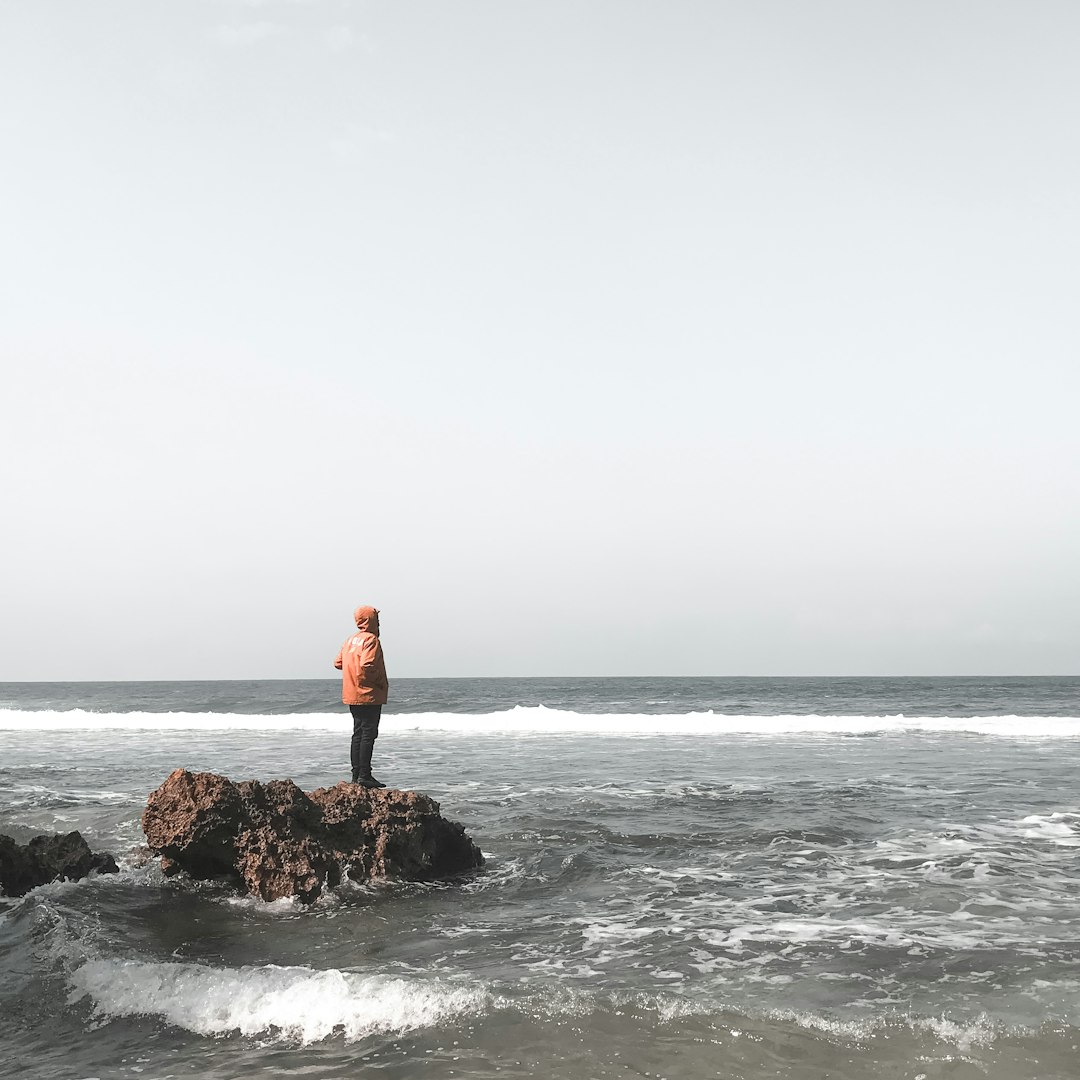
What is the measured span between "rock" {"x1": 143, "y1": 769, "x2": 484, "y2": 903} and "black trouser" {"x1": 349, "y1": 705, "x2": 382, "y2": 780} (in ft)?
5.05

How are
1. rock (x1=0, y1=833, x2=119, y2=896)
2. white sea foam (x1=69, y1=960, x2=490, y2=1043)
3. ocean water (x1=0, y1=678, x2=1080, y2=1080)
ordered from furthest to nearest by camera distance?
1. rock (x1=0, y1=833, x2=119, y2=896)
2. white sea foam (x1=69, y1=960, x2=490, y2=1043)
3. ocean water (x1=0, y1=678, x2=1080, y2=1080)

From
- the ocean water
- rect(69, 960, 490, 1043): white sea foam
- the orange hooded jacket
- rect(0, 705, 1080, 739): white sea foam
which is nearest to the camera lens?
the ocean water

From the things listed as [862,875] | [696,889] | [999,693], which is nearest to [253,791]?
[696,889]

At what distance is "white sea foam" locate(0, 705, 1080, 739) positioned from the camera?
30234 millimetres

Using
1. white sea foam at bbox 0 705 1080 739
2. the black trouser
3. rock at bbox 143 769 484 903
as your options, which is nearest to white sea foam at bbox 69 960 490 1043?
rock at bbox 143 769 484 903

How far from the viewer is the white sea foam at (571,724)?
3023cm

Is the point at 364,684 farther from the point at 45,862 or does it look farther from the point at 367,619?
the point at 45,862

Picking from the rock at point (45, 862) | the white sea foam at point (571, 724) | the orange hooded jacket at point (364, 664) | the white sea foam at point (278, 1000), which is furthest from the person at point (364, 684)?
the white sea foam at point (571, 724)

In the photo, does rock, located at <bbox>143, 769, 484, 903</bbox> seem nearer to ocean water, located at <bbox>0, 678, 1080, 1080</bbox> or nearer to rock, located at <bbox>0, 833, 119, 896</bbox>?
ocean water, located at <bbox>0, 678, 1080, 1080</bbox>

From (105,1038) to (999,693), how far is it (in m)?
70.6

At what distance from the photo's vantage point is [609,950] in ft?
20.1

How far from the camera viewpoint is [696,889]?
25.6 feet

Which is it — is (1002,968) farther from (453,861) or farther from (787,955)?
(453,861)

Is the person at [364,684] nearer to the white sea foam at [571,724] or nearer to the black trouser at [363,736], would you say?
the black trouser at [363,736]
